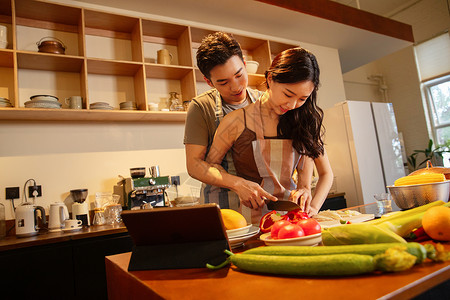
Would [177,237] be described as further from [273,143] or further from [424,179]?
[424,179]

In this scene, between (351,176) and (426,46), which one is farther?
(426,46)

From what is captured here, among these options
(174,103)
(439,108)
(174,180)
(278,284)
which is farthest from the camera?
(439,108)

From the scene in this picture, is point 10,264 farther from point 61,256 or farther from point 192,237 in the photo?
point 192,237

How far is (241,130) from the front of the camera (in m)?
1.40

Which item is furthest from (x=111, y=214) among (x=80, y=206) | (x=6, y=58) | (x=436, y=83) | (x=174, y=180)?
(x=436, y=83)

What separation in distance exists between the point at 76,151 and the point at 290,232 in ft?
8.76

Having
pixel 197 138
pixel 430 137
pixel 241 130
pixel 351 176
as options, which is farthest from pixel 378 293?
pixel 430 137

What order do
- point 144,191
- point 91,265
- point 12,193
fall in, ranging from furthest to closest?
point 144,191, point 12,193, point 91,265

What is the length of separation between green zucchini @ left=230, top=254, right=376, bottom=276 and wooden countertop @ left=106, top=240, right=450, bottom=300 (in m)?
0.01

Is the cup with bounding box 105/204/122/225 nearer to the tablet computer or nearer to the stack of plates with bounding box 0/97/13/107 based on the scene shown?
the stack of plates with bounding box 0/97/13/107

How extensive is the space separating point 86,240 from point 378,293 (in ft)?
7.03

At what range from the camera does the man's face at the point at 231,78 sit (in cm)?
142

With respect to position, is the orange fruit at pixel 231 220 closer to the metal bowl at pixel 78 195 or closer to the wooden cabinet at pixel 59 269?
the wooden cabinet at pixel 59 269

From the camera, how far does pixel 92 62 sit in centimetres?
288
